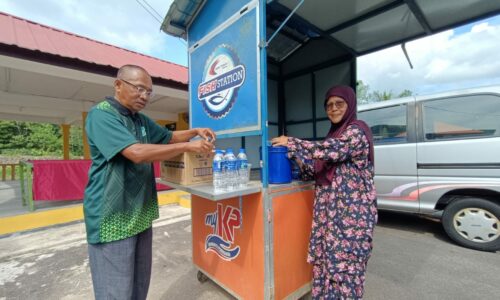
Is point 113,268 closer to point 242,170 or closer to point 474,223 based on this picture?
point 242,170

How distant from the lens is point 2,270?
8.84ft

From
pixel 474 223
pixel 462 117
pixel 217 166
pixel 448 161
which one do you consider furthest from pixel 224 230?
pixel 462 117

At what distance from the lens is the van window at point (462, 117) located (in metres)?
2.75

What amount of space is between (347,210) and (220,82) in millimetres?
1448

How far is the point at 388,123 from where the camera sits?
3.57m

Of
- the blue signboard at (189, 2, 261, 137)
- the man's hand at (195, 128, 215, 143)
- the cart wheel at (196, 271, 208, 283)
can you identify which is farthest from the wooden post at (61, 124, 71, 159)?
the man's hand at (195, 128, 215, 143)

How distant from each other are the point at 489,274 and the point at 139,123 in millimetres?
3524

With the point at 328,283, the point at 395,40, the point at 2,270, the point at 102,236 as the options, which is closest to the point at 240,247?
the point at 328,283

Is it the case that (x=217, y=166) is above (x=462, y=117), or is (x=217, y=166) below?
below

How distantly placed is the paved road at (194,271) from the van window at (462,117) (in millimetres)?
1428

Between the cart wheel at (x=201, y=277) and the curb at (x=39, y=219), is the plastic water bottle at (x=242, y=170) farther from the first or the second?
the curb at (x=39, y=219)

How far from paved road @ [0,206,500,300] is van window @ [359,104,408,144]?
1.42 m

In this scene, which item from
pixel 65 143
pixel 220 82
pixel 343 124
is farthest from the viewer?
pixel 65 143

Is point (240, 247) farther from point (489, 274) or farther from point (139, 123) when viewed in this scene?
point (489, 274)
